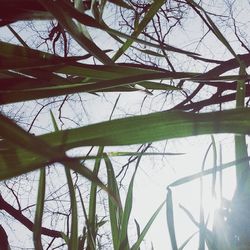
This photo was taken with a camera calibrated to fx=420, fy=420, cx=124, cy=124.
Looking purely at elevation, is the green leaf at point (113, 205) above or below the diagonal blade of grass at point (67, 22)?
below

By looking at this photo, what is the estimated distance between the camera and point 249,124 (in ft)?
0.49

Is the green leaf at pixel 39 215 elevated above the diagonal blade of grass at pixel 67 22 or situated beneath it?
situated beneath

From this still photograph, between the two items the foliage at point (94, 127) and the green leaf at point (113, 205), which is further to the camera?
the green leaf at point (113, 205)

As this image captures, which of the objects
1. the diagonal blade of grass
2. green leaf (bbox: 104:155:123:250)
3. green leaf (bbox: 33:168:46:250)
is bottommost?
green leaf (bbox: 33:168:46:250)

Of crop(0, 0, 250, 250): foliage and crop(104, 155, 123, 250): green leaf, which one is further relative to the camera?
crop(104, 155, 123, 250): green leaf

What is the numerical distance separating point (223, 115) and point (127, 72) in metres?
0.09

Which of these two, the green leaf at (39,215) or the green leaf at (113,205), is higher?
the green leaf at (113,205)

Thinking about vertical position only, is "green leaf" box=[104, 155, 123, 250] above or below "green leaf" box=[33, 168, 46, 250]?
above

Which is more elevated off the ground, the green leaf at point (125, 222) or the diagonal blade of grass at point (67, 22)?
the diagonal blade of grass at point (67, 22)

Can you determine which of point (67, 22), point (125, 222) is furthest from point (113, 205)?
point (67, 22)

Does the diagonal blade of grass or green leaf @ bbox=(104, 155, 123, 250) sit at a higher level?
the diagonal blade of grass

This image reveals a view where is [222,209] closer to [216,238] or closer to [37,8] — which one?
[216,238]

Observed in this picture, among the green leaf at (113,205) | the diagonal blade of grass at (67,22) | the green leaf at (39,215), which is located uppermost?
the diagonal blade of grass at (67,22)

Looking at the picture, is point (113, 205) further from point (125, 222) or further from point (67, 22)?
point (67, 22)
